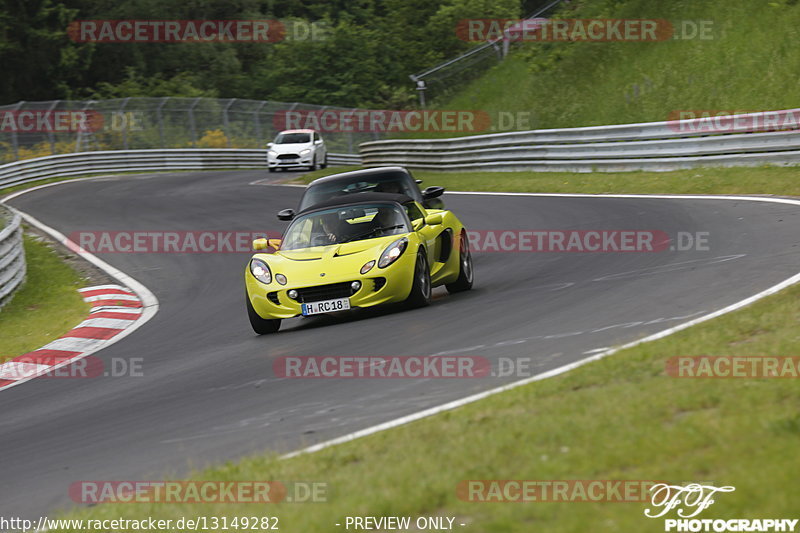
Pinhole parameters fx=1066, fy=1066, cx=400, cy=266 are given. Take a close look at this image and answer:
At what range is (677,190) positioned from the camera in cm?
1906

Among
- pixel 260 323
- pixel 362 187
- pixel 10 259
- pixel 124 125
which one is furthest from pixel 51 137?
pixel 260 323

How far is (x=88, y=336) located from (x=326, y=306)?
3.46 meters

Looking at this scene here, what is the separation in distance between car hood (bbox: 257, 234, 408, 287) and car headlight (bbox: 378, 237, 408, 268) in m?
0.06

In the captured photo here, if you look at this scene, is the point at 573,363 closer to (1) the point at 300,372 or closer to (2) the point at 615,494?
(1) the point at 300,372

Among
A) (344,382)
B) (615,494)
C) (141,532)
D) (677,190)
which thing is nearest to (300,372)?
(344,382)

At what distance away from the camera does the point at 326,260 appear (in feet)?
35.2

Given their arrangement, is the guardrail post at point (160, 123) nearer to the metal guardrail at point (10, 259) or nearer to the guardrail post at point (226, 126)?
the guardrail post at point (226, 126)

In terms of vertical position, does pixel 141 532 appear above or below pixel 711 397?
below

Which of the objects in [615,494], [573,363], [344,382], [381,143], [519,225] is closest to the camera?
[615,494]

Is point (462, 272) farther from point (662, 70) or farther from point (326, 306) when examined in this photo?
point (662, 70)

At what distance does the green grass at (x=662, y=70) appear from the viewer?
25.4 m

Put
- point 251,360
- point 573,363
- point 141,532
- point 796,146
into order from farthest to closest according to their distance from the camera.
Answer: point 796,146 → point 251,360 → point 573,363 → point 141,532

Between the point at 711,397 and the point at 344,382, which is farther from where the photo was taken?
the point at 344,382

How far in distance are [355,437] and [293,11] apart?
71.9 meters
